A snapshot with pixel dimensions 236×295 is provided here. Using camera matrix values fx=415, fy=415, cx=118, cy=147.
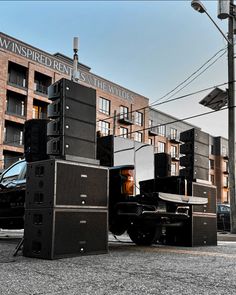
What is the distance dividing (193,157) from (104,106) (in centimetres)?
3759

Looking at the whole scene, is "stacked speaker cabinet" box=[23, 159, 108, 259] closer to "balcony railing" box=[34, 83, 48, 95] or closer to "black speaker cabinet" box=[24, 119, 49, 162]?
"black speaker cabinet" box=[24, 119, 49, 162]

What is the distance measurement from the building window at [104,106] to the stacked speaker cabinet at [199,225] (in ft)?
121

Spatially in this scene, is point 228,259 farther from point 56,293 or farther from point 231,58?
point 231,58

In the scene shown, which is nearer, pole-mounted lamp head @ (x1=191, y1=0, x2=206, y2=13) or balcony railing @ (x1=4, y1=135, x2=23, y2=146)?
pole-mounted lamp head @ (x1=191, y1=0, x2=206, y2=13)

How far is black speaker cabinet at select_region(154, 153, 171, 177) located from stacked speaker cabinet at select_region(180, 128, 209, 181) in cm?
89

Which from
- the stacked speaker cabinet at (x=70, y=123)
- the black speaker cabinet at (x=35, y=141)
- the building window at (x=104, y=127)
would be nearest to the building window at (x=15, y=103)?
the building window at (x=104, y=127)

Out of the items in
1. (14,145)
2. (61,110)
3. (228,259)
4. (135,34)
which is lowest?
(228,259)

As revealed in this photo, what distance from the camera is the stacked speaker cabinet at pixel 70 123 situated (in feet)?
20.1

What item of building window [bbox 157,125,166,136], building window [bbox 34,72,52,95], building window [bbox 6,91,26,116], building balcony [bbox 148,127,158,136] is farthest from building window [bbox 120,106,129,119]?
building window [bbox 6,91,26,116]

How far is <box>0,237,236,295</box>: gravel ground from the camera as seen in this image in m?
3.75

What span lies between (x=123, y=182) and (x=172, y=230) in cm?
219

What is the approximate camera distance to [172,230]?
8859 millimetres

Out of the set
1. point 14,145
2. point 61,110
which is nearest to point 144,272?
point 61,110

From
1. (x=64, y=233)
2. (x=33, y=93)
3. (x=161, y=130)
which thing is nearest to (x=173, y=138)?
(x=161, y=130)
